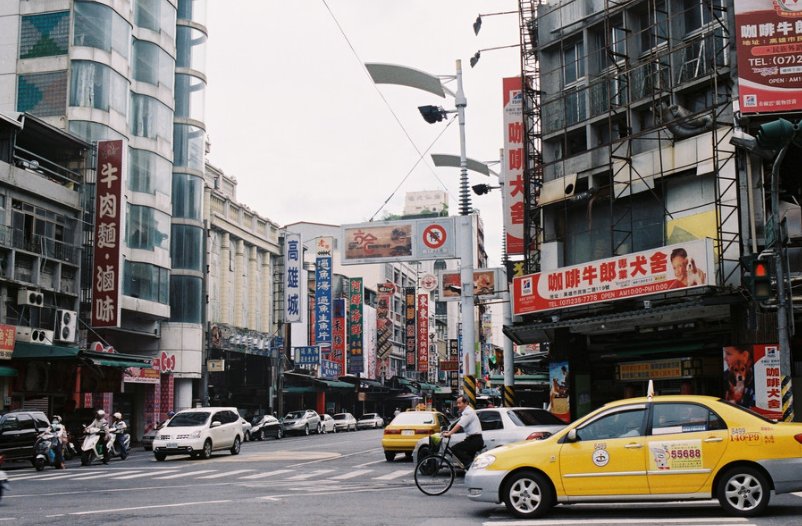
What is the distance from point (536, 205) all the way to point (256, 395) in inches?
1385

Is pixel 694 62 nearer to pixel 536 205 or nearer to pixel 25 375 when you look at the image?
pixel 536 205

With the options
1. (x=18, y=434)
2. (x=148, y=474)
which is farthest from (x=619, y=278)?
(x=18, y=434)

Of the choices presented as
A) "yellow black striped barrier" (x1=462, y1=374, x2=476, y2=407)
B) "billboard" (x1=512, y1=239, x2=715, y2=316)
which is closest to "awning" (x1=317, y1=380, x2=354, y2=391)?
"billboard" (x1=512, y1=239, x2=715, y2=316)

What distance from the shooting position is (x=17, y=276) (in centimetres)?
3512

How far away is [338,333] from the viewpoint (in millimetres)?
73625

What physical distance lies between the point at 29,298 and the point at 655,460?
28721mm

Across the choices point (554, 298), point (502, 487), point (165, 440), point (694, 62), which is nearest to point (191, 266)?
point (165, 440)

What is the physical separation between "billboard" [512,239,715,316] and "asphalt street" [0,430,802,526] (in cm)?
715

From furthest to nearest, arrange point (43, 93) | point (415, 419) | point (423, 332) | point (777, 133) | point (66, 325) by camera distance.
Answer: point (423, 332), point (43, 93), point (66, 325), point (415, 419), point (777, 133)

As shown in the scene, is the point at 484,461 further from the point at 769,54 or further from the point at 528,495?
the point at 769,54

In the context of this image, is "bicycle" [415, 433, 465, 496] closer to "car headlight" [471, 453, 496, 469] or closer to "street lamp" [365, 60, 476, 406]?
"car headlight" [471, 453, 496, 469]

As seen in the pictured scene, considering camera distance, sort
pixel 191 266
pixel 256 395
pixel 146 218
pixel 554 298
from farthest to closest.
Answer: pixel 256 395 < pixel 191 266 < pixel 146 218 < pixel 554 298

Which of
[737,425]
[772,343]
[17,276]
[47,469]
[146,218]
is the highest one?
[146,218]

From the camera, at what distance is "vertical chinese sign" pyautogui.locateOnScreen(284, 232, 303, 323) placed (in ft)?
188
